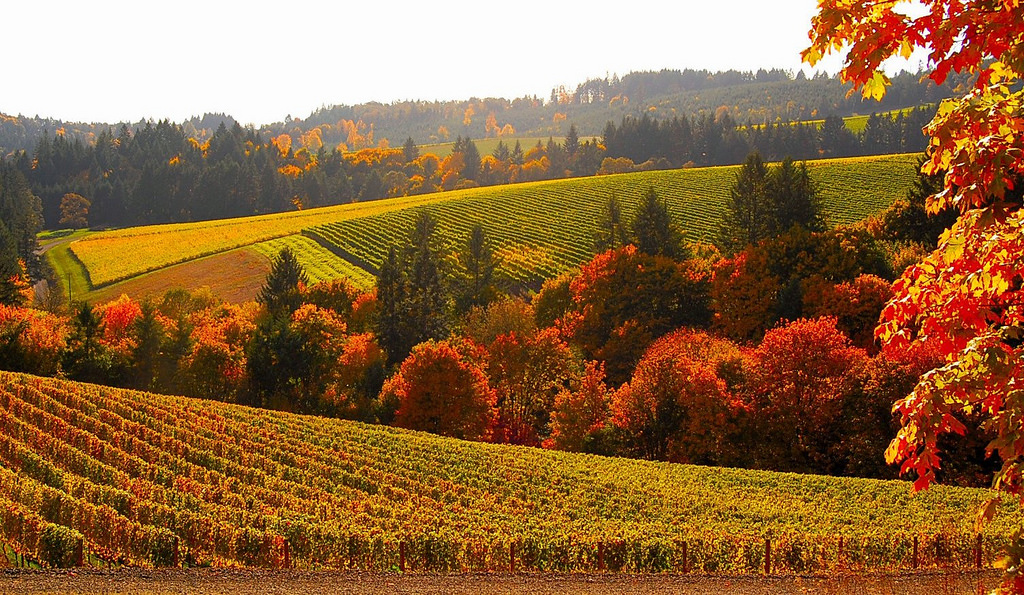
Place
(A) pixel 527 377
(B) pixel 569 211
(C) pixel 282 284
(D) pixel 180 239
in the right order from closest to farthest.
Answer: (A) pixel 527 377
(C) pixel 282 284
(B) pixel 569 211
(D) pixel 180 239

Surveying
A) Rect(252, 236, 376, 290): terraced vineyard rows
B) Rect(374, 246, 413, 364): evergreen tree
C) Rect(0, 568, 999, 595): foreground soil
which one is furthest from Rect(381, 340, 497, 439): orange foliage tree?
Rect(0, 568, 999, 595): foreground soil

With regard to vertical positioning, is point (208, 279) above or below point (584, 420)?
above

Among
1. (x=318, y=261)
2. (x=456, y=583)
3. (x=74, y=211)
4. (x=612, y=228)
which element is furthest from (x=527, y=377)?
(x=74, y=211)

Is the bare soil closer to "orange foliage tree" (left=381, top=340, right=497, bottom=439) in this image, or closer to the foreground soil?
"orange foliage tree" (left=381, top=340, right=497, bottom=439)

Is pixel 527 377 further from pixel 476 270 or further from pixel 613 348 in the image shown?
pixel 476 270

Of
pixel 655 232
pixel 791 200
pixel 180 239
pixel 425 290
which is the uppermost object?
pixel 791 200

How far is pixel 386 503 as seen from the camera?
3161cm

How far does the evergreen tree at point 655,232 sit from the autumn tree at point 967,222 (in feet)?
240

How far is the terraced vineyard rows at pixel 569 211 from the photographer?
328ft

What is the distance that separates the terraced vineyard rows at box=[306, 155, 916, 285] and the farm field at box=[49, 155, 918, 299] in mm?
150

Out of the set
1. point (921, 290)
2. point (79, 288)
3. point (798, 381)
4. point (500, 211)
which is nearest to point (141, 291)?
point (79, 288)

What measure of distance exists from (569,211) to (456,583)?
99.8 m

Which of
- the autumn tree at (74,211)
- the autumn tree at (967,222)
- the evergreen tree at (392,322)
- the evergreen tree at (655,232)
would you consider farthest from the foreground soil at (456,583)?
the autumn tree at (74,211)

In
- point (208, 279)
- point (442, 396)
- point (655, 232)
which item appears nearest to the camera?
point (442, 396)
